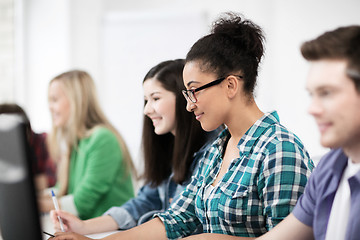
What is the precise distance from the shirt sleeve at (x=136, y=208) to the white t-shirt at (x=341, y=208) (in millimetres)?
982

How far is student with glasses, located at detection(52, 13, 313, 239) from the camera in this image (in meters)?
1.17

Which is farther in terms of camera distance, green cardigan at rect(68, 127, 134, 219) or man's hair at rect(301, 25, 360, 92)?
green cardigan at rect(68, 127, 134, 219)

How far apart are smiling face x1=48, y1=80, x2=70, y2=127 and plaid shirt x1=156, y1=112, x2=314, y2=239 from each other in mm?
1290

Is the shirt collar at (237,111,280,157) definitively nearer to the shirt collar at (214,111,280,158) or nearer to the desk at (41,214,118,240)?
the shirt collar at (214,111,280,158)

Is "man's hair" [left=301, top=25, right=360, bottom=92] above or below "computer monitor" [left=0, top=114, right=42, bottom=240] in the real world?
above

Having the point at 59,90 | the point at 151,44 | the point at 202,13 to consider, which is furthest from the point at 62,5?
the point at 59,90

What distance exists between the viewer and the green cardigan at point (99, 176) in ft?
7.19

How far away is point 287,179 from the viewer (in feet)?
3.76

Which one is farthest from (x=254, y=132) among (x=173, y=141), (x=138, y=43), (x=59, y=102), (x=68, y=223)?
(x=138, y=43)

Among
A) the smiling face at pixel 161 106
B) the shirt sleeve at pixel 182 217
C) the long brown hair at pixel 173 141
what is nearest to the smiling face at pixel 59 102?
the long brown hair at pixel 173 141

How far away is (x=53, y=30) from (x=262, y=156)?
3.37 meters

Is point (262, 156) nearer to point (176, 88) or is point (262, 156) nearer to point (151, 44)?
point (176, 88)

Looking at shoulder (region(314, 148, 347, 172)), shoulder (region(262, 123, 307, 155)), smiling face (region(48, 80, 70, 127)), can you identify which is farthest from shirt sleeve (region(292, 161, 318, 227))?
smiling face (region(48, 80, 70, 127))

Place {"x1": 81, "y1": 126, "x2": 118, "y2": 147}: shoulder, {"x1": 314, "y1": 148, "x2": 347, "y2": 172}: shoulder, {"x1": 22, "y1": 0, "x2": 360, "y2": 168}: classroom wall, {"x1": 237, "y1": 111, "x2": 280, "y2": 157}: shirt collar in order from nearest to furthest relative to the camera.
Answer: {"x1": 314, "y1": 148, "x2": 347, "y2": 172}: shoulder → {"x1": 237, "y1": 111, "x2": 280, "y2": 157}: shirt collar → {"x1": 81, "y1": 126, "x2": 118, "y2": 147}: shoulder → {"x1": 22, "y1": 0, "x2": 360, "y2": 168}: classroom wall
